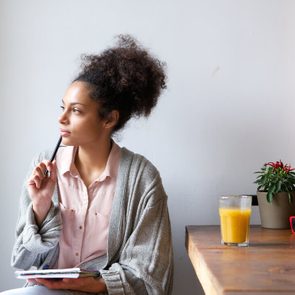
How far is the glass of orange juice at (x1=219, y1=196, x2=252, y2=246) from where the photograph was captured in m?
1.16

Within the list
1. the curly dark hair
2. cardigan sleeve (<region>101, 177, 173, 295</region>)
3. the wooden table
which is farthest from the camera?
the curly dark hair

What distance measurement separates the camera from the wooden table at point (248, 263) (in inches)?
31.1

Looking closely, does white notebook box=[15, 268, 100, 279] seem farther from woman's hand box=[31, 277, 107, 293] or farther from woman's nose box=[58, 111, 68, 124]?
woman's nose box=[58, 111, 68, 124]

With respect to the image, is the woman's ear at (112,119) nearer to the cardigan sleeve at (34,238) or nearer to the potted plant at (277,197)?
the cardigan sleeve at (34,238)

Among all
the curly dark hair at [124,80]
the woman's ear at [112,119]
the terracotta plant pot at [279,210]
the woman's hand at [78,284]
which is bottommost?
the woman's hand at [78,284]

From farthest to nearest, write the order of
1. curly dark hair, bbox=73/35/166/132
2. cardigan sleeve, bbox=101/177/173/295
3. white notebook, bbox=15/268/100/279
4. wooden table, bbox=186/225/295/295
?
curly dark hair, bbox=73/35/166/132, cardigan sleeve, bbox=101/177/173/295, white notebook, bbox=15/268/100/279, wooden table, bbox=186/225/295/295

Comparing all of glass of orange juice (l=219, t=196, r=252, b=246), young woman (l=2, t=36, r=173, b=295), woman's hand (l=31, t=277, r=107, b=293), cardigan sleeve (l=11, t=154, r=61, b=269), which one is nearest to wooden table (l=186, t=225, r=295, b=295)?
glass of orange juice (l=219, t=196, r=252, b=246)

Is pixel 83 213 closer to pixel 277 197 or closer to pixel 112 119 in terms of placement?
pixel 112 119

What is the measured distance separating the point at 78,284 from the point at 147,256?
7.6 inches

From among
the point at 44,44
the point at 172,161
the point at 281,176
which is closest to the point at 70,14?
the point at 44,44

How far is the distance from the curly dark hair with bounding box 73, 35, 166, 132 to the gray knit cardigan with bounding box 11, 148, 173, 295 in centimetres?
15

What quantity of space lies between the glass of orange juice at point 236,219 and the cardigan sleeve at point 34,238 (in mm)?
440

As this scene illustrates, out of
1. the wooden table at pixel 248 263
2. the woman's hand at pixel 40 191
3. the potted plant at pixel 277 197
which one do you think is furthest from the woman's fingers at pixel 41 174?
the potted plant at pixel 277 197

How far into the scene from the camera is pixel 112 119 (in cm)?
141
